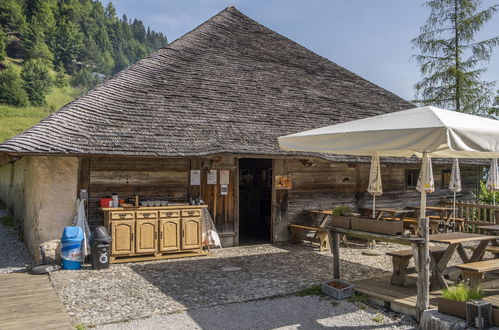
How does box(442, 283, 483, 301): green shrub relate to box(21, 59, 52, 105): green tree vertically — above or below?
below

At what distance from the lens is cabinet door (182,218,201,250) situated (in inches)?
340

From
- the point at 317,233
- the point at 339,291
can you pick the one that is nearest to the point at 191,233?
the point at 317,233

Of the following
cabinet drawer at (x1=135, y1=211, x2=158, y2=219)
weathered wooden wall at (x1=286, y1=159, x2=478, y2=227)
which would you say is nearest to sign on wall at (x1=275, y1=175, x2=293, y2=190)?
weathered wooden wall at (x1=286, y1=159, x2=478, y2=227)

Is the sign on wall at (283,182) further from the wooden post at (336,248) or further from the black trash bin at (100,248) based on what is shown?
the black trash bin at (100,248)

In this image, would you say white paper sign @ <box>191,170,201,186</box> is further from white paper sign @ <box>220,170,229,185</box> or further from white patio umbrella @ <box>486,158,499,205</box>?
white patio umbrella @ <box>486,158,499,205</box>

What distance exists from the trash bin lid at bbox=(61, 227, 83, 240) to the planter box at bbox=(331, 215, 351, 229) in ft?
14.9

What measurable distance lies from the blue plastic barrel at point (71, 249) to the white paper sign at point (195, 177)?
8.82 feet

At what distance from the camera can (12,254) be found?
29.3ft

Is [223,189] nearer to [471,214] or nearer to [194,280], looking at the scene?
[194,280]

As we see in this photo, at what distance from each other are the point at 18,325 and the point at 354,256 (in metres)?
6.44

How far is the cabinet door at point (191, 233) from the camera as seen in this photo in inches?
340

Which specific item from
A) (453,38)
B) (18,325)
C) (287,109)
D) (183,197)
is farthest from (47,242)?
(453,38)

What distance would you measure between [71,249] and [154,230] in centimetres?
159

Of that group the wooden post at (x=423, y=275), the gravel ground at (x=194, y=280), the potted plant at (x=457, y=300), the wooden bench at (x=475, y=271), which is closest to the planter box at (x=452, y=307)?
the potted plant at (x=457, y=300)
